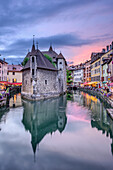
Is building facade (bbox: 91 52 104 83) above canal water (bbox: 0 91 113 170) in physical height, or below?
above

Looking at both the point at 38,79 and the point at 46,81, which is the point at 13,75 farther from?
the point at 38,79

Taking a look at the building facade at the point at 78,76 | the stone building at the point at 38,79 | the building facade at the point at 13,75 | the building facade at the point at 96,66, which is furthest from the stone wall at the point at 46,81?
the building facade at the point at 78,76

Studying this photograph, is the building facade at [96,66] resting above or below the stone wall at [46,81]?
above

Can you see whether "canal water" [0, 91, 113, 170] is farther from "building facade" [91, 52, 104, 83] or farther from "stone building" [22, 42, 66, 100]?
"building facade" [91, 52, 104, 83]

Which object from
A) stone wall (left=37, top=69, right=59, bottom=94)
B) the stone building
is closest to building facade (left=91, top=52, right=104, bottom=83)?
stone wall (left=37, top=69, right=59, bottom=94)

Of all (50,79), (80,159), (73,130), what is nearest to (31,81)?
(50,79)

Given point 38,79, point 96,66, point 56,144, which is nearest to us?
point 56,144

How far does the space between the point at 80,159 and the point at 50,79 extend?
26.6 meters

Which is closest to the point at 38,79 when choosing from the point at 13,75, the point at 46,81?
the point at 46,81

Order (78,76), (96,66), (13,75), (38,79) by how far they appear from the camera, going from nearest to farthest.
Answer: (38,79), (96,66), (13,75), (78,76)

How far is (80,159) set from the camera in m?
7.86

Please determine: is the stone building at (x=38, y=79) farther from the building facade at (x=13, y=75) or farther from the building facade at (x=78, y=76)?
the building facade at (x=78, y=76)

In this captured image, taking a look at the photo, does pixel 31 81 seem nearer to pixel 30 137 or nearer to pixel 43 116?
pixel 43 116

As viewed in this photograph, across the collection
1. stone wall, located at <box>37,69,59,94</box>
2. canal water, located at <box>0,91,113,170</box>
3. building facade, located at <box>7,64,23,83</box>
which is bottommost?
canal water, located at <box>0,91,113,170</box>
